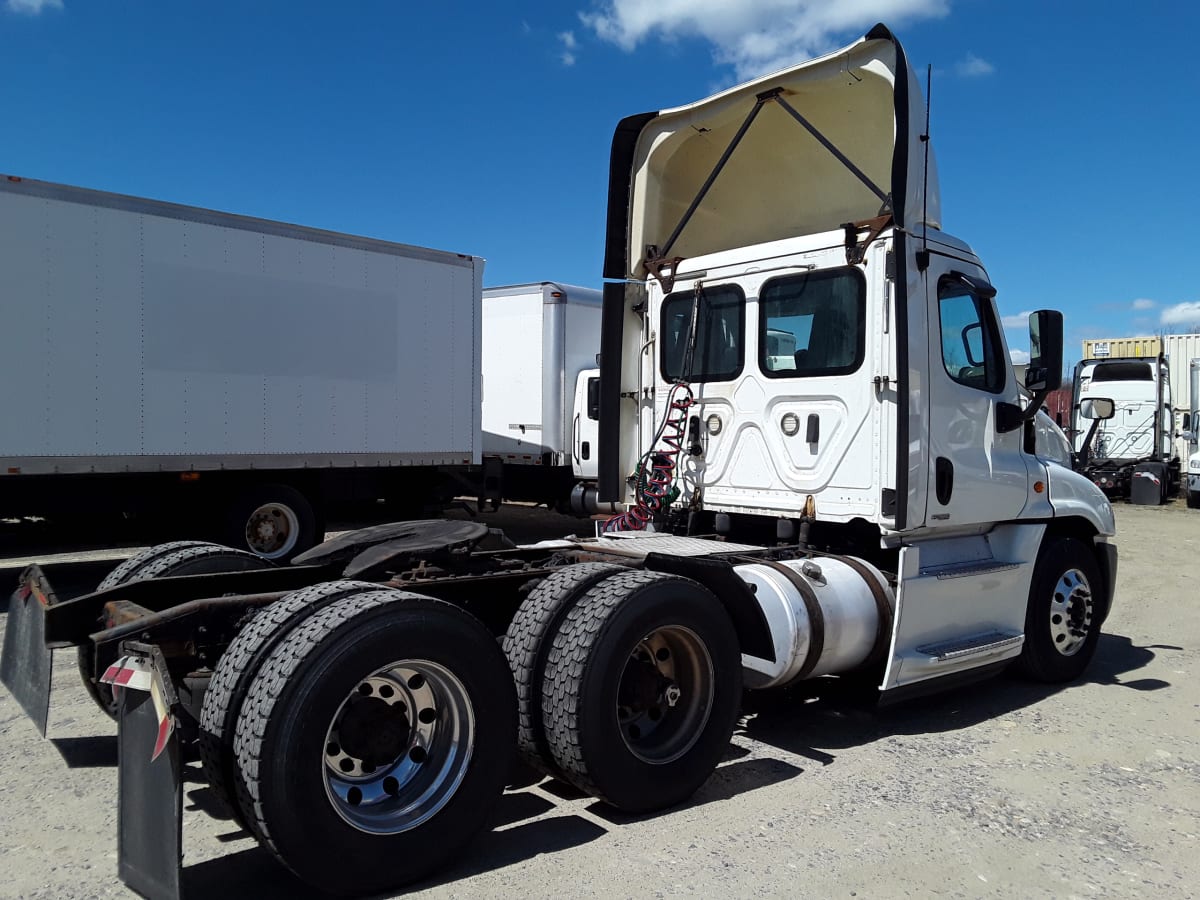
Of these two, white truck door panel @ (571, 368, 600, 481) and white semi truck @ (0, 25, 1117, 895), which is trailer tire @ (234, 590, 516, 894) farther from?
white truck door panel @ (571, 368, 600, 481)

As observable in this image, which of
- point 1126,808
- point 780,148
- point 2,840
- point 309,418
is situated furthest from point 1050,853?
point 309,418

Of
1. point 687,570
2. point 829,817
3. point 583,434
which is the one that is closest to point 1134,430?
point 583,434

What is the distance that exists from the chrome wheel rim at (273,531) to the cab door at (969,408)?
7.28 m

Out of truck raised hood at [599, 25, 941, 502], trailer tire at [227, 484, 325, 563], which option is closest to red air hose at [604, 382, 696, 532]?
truck raised hood at [599, 25, 941, 502]

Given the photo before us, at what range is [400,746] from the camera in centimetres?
334

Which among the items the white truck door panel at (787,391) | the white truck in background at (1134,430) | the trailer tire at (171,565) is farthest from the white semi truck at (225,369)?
the white truck in background at (1134,430)

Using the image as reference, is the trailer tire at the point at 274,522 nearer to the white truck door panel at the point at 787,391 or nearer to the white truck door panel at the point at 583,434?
the white truck door panel at the point at 583,434

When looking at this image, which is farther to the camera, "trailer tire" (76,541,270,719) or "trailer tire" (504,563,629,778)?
"trailer tire" (76,541,270,719)

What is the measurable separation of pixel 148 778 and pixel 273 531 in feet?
25.5

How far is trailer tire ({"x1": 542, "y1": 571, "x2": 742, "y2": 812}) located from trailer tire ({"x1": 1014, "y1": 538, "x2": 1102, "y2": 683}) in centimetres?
277

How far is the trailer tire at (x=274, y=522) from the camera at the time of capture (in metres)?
9.95

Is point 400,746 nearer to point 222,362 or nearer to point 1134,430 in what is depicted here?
point 222,362

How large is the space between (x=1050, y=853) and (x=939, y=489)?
7.00 ft

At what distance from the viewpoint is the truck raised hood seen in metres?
5.91
